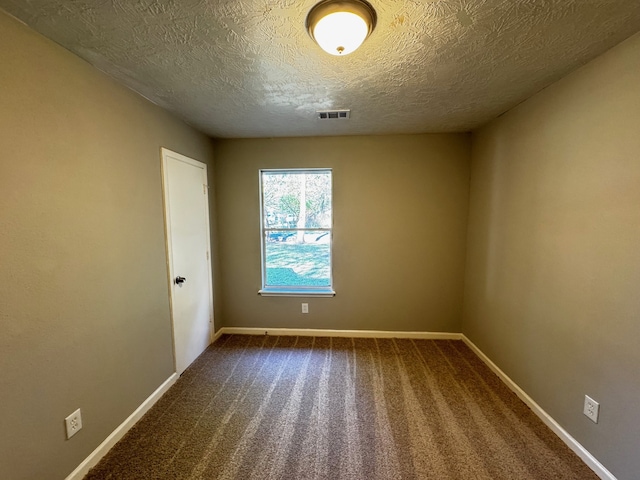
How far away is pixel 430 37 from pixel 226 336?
344cm

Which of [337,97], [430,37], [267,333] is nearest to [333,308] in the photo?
[267,333]

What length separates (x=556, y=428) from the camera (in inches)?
70.4

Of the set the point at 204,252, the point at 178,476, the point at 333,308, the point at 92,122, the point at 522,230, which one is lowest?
the point at 178,476

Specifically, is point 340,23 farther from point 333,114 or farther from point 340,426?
point 340,426

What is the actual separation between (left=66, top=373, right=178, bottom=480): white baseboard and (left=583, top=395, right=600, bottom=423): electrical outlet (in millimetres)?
2956

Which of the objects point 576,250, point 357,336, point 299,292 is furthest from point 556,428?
point 299,292

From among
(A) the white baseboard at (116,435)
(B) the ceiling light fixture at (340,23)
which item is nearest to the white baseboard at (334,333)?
(A) the white baseboard at (116,435)

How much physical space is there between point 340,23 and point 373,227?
2212mm

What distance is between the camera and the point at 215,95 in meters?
1.97

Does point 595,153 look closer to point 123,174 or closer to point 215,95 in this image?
point 215,95

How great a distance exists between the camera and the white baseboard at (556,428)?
4.94 ft

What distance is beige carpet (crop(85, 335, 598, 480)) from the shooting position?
1.56 m

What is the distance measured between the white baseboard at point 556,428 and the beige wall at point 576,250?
38mm

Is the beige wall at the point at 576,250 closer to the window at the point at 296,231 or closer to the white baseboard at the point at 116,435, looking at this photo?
the window at the point at 296,231
